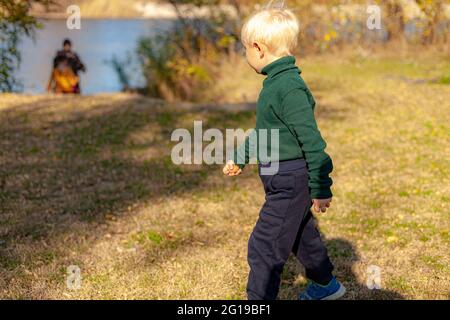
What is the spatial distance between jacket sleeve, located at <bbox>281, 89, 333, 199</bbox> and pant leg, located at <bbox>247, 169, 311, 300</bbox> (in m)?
0.16

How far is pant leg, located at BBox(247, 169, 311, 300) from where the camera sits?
12.0 feet

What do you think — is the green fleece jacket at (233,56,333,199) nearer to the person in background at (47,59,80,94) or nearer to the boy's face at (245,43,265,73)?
the boy's face at (245,43,265,73)

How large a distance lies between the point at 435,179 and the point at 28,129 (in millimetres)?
6691

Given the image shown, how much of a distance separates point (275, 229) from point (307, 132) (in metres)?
0.65

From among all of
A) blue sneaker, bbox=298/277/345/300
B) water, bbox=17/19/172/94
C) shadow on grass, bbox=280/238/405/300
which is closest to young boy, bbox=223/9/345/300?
blue sneaker, bbox=298/277/345/300

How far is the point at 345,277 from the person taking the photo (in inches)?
190

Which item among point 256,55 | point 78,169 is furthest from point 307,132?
point 78,169

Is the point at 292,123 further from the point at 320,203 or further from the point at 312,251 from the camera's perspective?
Result: the point at 312,251

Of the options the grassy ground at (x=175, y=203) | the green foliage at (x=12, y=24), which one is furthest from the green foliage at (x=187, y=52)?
the green foliage at (x=12, y=24)

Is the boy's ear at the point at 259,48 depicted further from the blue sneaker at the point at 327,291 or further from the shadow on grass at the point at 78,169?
the shadow on grass at the point at 78,169

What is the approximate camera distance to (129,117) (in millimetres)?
11344

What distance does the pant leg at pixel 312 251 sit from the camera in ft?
13.1
